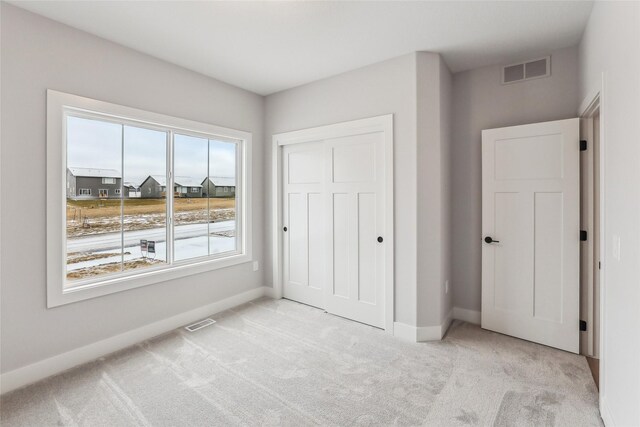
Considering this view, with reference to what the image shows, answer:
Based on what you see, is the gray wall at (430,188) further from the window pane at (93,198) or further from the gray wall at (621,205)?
the window pane at (93,198)

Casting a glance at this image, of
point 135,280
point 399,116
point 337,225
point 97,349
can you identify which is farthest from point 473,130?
point 97,349

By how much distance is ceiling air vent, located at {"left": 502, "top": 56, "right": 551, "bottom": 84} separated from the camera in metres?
2.89

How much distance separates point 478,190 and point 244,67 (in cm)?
278

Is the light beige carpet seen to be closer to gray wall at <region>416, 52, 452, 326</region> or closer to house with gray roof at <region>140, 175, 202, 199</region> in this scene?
gray wall at <region>416, 52, 452, 326</region>

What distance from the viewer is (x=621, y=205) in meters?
1.60

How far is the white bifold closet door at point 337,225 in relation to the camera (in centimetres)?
325

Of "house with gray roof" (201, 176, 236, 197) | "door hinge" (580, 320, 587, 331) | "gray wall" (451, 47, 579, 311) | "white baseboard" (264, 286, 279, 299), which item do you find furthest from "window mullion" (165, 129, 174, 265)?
"door hinge" (580, 320, 587, 331)

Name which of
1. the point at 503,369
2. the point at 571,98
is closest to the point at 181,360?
the point at 503,369

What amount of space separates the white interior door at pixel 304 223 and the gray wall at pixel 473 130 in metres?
1.51

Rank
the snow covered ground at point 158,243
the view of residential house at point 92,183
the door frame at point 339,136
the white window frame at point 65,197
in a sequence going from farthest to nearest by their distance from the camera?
the door frame at point 339,136 → the snow covered ground at point 158,243 → the view of residential house at point 92,183 → the white window frame at point 65,197

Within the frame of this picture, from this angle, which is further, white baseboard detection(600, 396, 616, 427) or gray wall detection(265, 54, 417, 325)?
gray wall detection(265, 54, 417, 325)

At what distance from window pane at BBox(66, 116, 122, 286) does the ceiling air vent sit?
12.4ft

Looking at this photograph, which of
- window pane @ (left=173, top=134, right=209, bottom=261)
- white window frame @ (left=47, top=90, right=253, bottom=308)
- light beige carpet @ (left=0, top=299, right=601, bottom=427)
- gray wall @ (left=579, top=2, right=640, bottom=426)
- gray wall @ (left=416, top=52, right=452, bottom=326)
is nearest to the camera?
gray wall @ (left=579, top=2, right=640, bottom=426)

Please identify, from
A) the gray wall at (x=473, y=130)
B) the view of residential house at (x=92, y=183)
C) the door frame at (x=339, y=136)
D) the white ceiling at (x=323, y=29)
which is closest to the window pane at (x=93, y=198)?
the view of residential house at (x=92, y=183)
